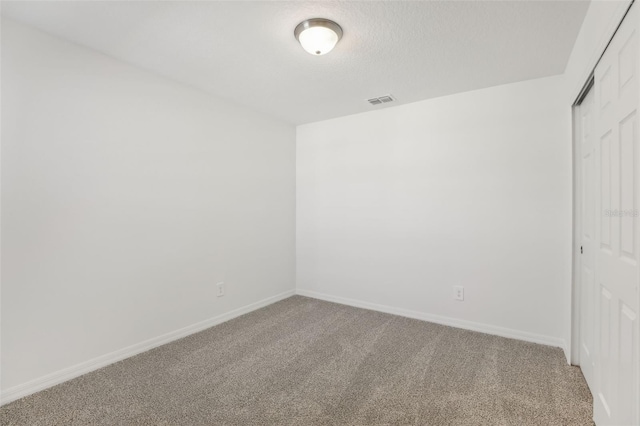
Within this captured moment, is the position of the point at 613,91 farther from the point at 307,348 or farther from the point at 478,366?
the point at 307,348

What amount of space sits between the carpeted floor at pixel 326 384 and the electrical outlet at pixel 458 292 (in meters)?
0.34

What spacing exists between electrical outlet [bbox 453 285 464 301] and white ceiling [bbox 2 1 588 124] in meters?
1.94

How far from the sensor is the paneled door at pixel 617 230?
3.80 feet

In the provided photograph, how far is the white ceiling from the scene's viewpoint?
5.77ft

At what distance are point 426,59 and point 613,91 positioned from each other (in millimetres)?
1258

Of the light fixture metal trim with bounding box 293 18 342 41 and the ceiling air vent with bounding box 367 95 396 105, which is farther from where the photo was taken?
the ceiling air vent with bounding box 367 95 396 105

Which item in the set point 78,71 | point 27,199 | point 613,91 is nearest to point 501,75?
point 613,91

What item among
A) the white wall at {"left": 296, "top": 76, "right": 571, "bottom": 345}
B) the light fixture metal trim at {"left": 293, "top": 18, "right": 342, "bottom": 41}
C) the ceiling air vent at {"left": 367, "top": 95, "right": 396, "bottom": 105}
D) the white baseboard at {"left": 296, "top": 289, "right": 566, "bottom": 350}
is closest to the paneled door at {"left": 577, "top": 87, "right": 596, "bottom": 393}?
the white wall at {"left": 296, "top": 76, "right": 571, "bottom": 345}

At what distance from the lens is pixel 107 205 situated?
2285 mm

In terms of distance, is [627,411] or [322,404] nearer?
[627,411]

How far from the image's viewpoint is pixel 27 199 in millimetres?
1895

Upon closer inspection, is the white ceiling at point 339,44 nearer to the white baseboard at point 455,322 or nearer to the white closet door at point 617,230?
the white closet door at point 617,230

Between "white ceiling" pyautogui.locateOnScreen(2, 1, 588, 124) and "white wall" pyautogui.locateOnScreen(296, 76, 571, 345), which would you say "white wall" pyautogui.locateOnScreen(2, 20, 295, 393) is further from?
"white wall" pyautogui.locateOnScreen(296, 76, 571, 345)

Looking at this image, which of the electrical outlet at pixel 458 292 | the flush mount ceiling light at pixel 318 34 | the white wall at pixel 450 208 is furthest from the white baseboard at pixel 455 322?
the flush mount ceiling light at pixel 318 34
